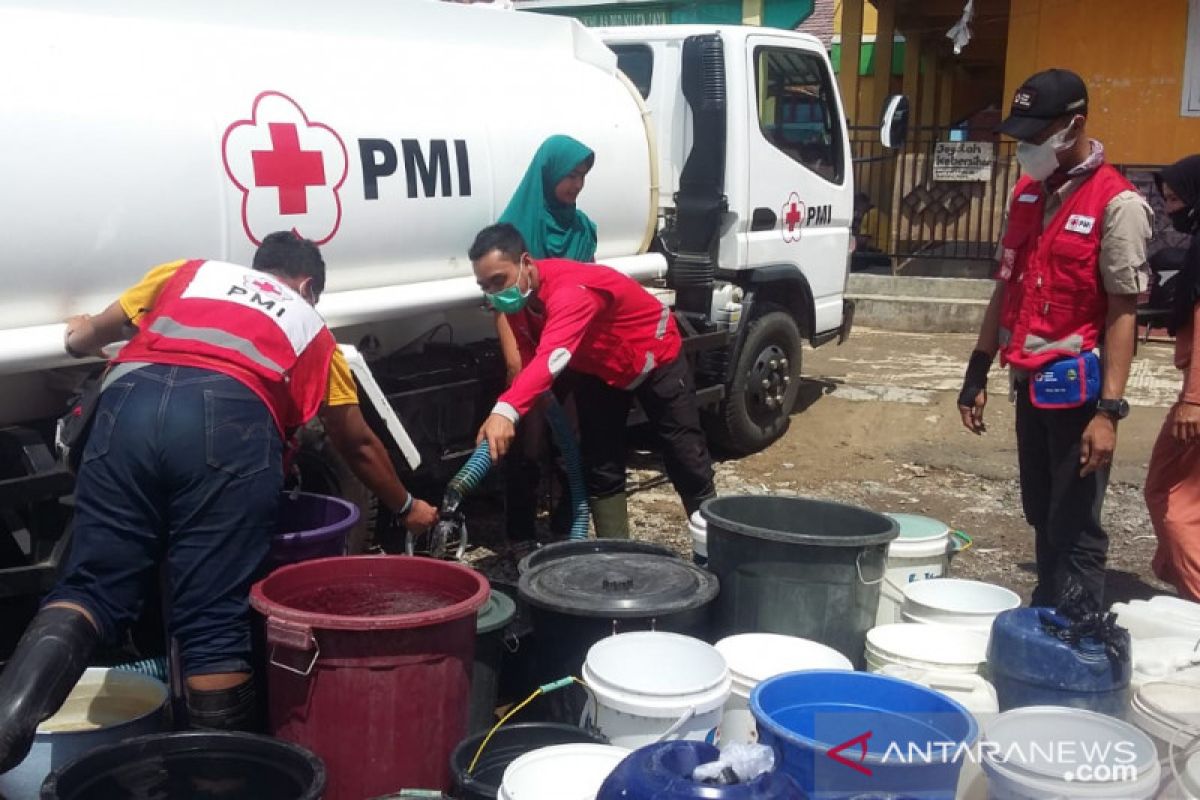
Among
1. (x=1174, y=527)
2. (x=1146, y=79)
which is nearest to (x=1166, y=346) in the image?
(x=1146, y=79)

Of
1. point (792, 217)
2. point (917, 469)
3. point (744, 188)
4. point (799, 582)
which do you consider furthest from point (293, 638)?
point (792, 217)

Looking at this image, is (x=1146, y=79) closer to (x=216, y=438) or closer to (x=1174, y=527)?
(x=1174, y=527)

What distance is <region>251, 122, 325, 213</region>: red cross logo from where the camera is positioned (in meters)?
4.26

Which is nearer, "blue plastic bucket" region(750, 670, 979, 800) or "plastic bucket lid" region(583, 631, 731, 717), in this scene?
"blue plastic bucket" region(750, 670, 979, 800)

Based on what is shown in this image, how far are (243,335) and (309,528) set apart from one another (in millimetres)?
885

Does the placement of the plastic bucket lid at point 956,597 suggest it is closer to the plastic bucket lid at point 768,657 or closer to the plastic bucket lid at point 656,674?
the plastic bucket lid at point 768,657

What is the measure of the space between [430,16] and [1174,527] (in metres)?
3.73

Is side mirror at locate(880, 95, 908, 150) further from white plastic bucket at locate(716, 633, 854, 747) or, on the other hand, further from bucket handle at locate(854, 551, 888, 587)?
white plastic bucket at locate(716, 633, 854, 747)

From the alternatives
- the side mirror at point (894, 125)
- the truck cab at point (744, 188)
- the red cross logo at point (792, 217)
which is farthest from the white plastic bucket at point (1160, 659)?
the side mirror at point (894, 125)

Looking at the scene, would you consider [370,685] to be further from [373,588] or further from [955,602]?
[955,602]

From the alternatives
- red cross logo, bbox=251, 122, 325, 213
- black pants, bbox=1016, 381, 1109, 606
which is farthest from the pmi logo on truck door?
black pants, bbox=1016, 381, 1109, 606

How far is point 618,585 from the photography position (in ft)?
11.2

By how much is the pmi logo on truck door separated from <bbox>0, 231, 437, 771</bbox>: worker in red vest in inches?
43.1

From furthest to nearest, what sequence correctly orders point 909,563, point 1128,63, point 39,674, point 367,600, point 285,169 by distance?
point 1128,63
point 285,169
point 909,563
point 367,600
point 39,674
